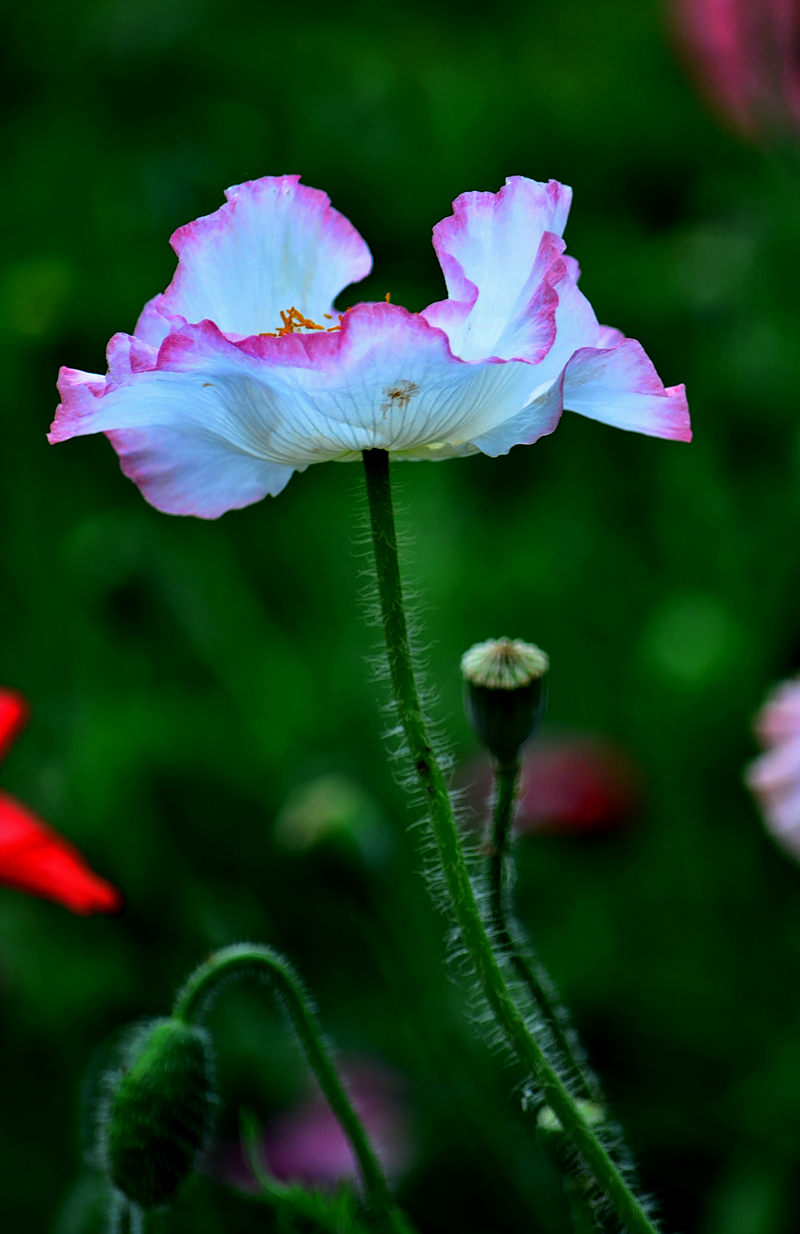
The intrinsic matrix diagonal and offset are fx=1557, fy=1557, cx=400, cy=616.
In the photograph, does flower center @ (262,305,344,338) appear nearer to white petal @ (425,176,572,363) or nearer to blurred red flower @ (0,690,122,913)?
white petal @ (425,176,572,363)

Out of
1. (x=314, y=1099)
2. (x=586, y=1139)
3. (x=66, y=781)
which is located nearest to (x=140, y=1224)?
(x=586, y=1139)

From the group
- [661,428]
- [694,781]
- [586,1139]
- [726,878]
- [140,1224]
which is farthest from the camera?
[694,781]

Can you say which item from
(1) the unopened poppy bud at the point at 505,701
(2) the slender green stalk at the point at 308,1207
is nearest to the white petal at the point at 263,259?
(1) the unopened poppy bud at the point at 505,701

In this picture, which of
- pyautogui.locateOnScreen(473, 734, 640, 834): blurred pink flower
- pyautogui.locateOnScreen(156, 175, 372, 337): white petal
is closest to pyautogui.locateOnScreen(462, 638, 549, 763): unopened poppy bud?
pyautogui.locateOnScreen(156, 175, 372, 337): white petal

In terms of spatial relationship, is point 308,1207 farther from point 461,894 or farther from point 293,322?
point 293,322

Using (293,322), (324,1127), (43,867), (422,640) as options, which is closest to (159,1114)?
(43,867)

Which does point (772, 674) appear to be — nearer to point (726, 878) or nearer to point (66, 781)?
point (726, 878)
